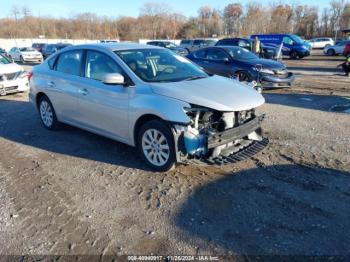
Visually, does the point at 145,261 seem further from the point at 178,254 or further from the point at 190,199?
the point at 190,199

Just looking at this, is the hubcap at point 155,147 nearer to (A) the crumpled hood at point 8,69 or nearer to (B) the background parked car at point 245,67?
(B) the background parked car at point 245,67

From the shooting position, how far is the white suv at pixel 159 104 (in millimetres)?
4402

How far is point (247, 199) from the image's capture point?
13.2ft

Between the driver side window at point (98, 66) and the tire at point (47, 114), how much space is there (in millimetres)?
1598

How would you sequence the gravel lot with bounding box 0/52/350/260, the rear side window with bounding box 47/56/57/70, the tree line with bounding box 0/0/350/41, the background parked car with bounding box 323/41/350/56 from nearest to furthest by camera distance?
the gravel lot with bounding box 0/52/350/260, the rear side window with bounding box 47/56/57/70, the background parked car with bounding box 323/41/350/56, the tree line with bounding box 0/0/350/41

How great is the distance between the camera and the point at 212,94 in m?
4.58

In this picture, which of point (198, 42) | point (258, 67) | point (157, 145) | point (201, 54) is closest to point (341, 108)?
point (258, 67)

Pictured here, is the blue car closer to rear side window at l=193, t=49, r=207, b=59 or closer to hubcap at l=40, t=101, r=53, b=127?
rear side window at l=193, t=49, r=207, b=59

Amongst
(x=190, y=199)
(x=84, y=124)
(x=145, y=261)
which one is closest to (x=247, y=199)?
(x=190, y=199)

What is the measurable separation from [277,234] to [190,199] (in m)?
1.12

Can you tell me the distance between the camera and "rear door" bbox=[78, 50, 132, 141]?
503cm

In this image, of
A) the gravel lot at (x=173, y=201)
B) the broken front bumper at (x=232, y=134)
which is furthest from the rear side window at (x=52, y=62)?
the broken front bumper at (x=232, y=134)

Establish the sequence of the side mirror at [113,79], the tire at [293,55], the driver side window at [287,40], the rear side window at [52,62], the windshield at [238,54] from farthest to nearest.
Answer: the driver side window at [287,40], the tire at [293,55], the windshield at [238,54], the rear side window at [52,62], the side mirror at [113,79]

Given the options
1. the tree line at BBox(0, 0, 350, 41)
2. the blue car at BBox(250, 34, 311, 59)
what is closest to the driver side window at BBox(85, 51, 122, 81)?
the blue car at BBox(250, 34, 311, 59)
